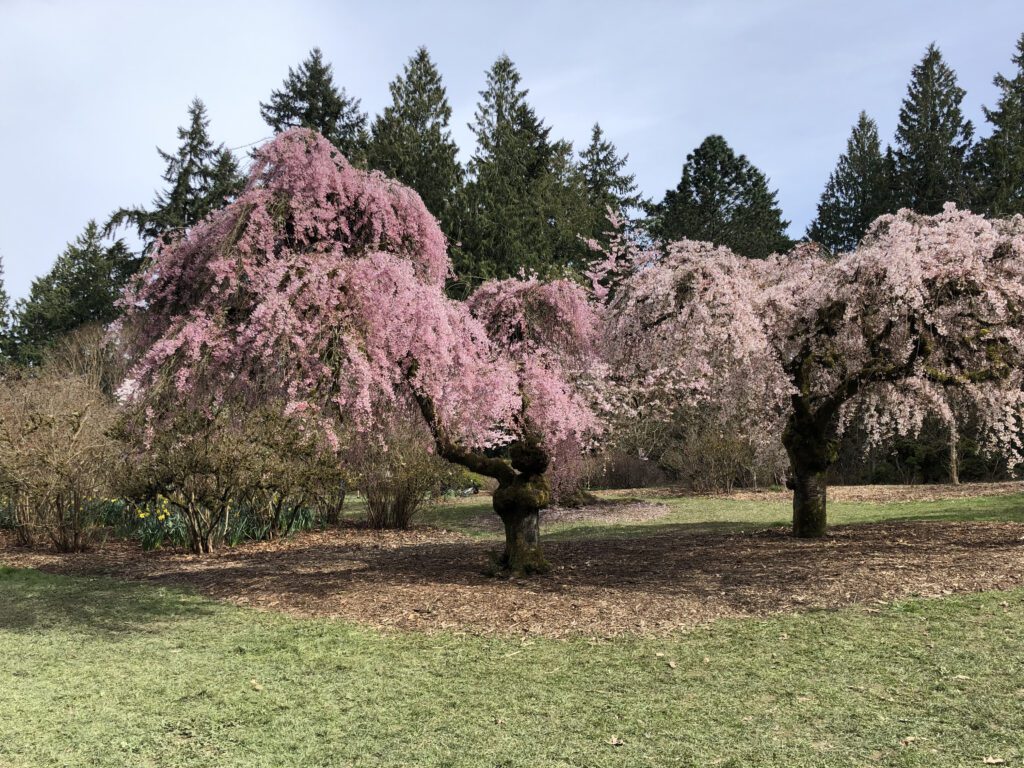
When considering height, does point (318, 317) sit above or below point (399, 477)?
above

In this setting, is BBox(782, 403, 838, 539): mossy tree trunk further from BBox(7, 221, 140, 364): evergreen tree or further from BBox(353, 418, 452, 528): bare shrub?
BBox(7, 221, 140, 364): evergreen tree

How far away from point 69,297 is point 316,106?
19.8m

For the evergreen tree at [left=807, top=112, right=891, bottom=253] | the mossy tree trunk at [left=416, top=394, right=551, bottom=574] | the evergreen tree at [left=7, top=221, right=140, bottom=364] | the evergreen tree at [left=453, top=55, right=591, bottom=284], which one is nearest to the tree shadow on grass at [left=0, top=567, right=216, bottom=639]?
the mossy tree trunk at [left=416, top=394, right=551, bottom=574]

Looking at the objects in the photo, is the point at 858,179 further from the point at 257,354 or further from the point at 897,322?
the point at 257,354

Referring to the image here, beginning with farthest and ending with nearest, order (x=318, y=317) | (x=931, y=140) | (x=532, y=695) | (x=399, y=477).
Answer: (x=931, y=140)
(x=399, y=477)
(x=318, y=317)
(x=532, y=695)

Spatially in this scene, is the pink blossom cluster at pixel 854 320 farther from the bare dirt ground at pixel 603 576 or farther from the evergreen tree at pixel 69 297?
the evergreen tree at pixel 69 297

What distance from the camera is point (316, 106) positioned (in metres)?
34.2

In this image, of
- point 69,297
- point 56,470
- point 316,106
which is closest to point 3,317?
point 69,297

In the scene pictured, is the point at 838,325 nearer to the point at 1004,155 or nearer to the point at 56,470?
the point at 56,470

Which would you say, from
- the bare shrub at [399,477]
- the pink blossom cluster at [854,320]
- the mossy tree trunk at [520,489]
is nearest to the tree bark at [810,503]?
the pink blossom cluster at [854,320]

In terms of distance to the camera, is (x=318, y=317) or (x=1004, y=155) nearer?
(x=318, y=317)

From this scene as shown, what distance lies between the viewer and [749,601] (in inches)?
275

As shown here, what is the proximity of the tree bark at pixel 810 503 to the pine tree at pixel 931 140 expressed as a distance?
3079 cm

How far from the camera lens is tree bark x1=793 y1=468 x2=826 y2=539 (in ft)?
34.6
